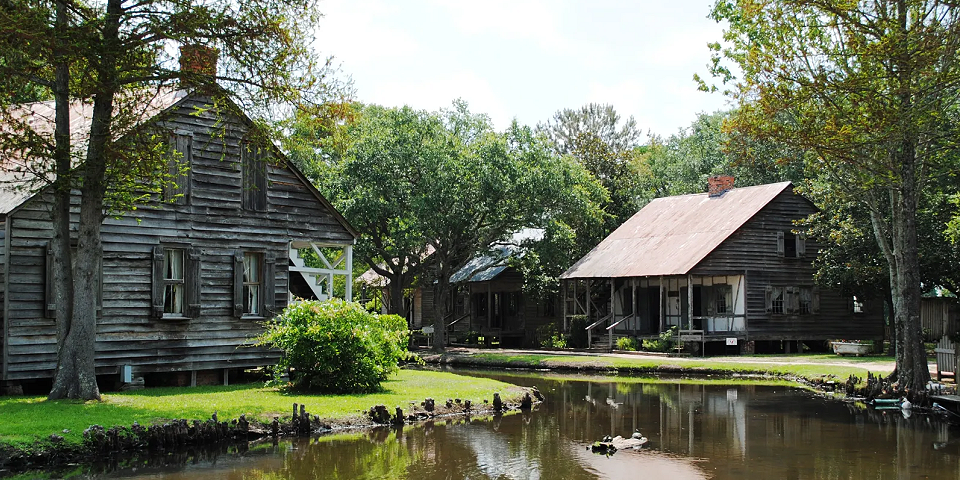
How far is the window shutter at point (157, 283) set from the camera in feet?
70.7

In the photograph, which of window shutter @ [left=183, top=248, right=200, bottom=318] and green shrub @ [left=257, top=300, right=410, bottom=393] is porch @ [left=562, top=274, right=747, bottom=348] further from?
window shutter @ [left=183, top=248, right=200, bottom=318]

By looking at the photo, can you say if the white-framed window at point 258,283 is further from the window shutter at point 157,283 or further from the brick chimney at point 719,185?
the brick chimney at point 719,185

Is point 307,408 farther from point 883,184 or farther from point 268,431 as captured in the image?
point 883,184

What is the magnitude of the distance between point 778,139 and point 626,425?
26.0ft

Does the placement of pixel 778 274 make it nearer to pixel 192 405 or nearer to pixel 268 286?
pixel 268 286

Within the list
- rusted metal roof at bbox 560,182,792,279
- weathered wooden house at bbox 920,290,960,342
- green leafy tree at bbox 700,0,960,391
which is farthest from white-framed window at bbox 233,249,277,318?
weathered wooden house at bbox 920,290,960,342

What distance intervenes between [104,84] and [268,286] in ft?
26.9

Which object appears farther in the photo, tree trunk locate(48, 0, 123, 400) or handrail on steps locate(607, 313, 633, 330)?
handrail on steps locate(607, 313, 633, 330)

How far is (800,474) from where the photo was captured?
1385cm

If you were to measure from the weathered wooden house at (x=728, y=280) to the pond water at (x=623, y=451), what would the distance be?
53.1 ft

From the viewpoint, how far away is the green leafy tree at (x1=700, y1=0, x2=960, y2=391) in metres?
19.8

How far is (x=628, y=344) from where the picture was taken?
39312 millimetres

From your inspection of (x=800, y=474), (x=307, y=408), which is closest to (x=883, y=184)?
(x=800, y=474)

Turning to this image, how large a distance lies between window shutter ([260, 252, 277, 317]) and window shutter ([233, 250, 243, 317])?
0.79 m
